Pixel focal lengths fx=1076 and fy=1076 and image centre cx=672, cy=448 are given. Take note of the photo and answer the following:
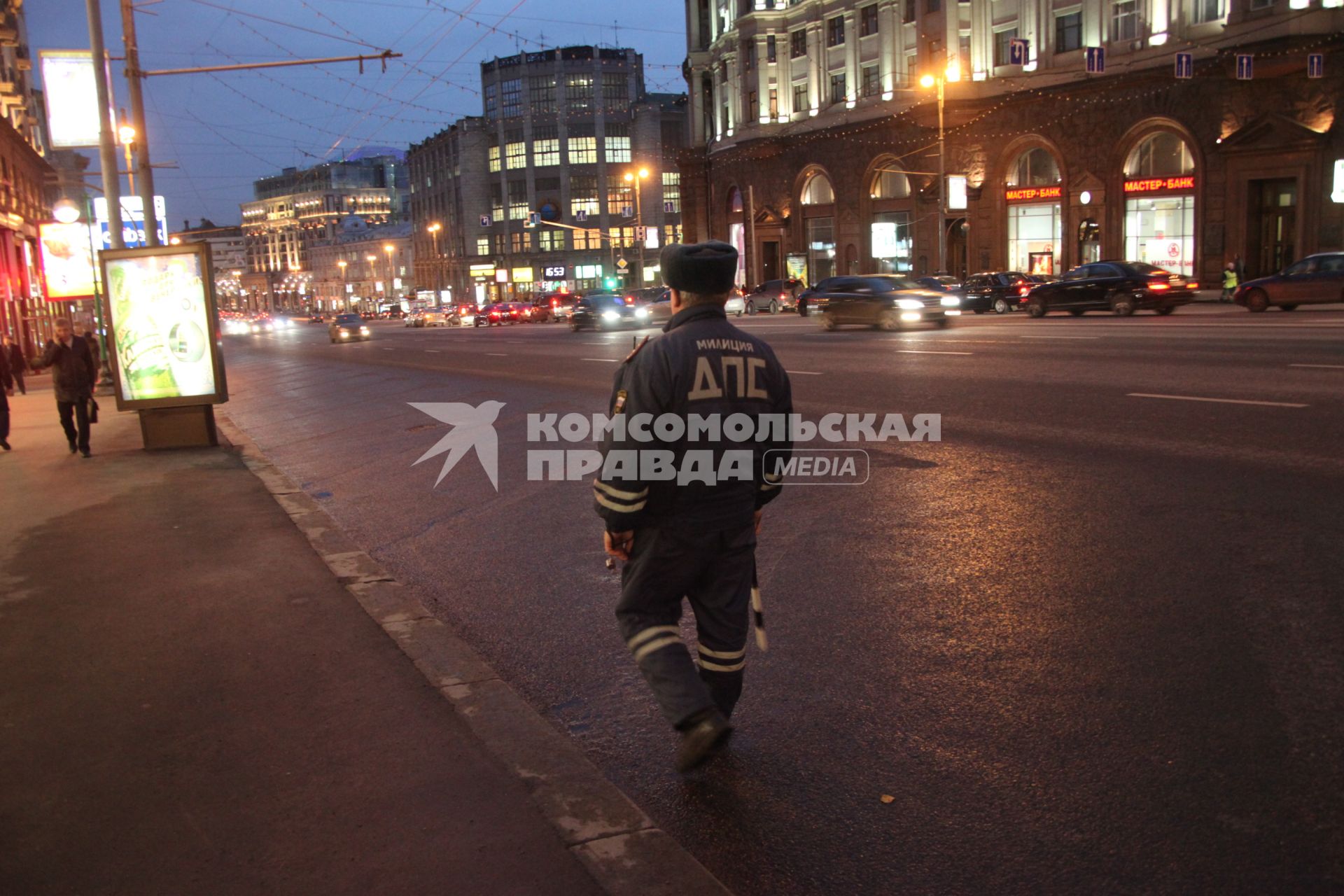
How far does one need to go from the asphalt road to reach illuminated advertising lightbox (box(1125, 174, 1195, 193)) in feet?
104

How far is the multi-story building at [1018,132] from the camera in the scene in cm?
3722

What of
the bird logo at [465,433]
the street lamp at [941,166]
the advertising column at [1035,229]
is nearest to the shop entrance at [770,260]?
the street lamp at [941,166]

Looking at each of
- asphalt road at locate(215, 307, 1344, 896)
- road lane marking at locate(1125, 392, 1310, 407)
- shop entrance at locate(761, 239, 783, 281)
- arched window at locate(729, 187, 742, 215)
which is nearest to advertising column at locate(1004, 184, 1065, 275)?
shop entrance at locate(761, 239, 783, 281)

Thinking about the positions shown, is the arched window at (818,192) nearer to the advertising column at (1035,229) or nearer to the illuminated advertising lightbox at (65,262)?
the advertising column at (1035,229)

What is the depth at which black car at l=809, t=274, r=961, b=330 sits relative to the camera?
2864cm

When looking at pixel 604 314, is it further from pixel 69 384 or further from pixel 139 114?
pixel 69 384

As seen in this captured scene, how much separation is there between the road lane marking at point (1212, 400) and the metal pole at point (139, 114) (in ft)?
52.6

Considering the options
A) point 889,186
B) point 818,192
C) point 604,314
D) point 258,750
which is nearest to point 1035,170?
point 889,186

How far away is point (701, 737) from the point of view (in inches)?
147

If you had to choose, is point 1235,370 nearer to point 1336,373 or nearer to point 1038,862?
point 1336,373

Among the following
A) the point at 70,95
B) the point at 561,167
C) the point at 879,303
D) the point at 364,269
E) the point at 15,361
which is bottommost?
the point at 15,361

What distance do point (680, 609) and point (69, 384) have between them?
12.4m

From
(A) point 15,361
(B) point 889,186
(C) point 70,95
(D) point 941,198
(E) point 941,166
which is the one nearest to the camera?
(A) point 15,361

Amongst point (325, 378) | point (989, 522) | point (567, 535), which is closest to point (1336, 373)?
point (989, 522)
